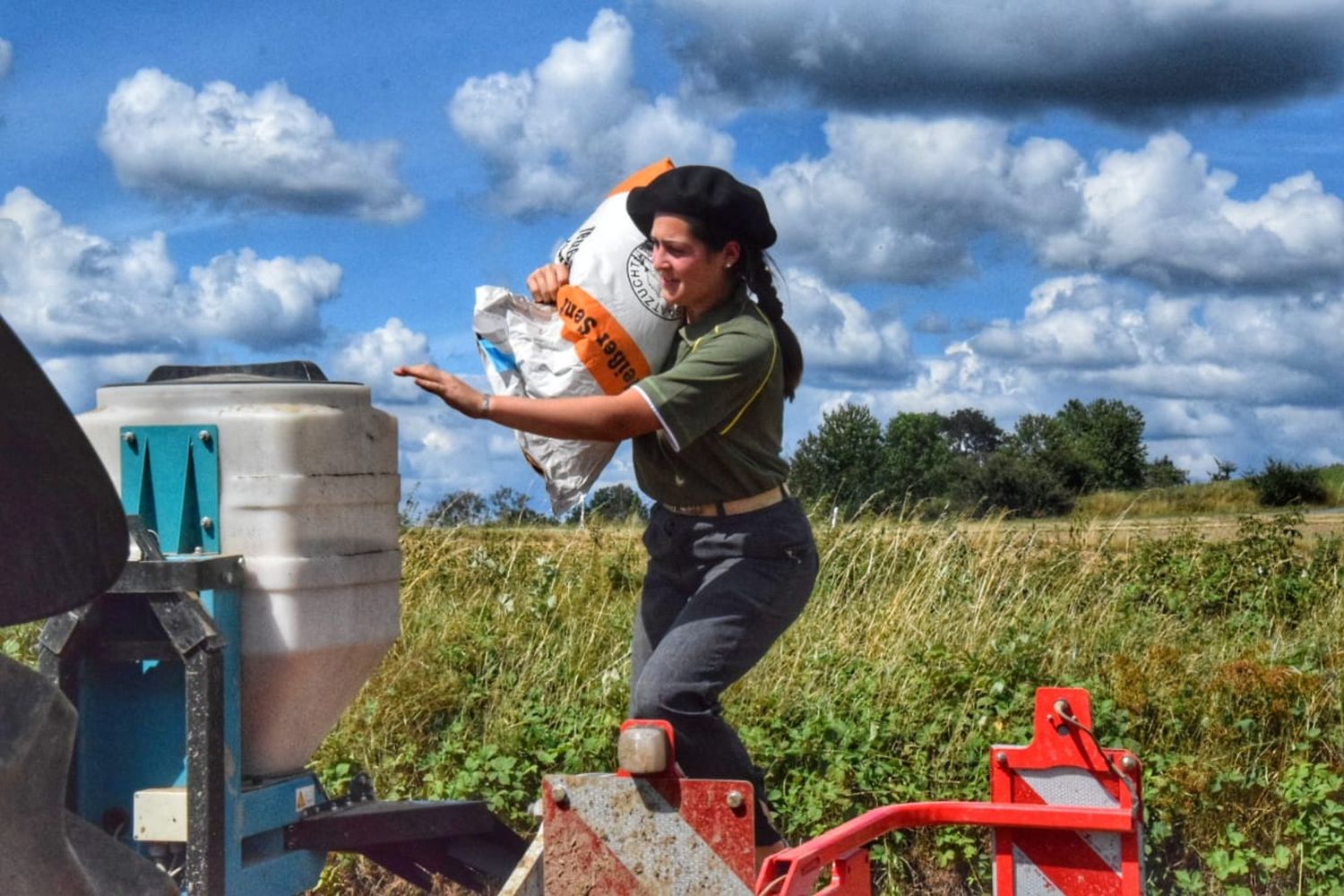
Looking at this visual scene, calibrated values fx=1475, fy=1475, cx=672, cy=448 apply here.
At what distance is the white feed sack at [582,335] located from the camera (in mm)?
4215

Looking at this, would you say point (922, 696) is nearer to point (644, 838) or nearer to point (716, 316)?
point (716, 316)

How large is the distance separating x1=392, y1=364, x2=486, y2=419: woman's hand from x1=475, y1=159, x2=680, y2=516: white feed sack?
1.78 ft

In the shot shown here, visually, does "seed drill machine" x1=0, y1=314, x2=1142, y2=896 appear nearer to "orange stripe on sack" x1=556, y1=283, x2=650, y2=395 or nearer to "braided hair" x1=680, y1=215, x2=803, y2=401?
"orange stripe on sack" x1=556, y1=283, x2=650, y2=395

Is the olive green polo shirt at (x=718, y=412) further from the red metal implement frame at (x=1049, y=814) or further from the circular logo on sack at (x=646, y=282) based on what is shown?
the red metal implement frame at (x=1049, y=814)

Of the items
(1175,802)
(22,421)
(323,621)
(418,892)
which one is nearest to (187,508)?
(323,621)

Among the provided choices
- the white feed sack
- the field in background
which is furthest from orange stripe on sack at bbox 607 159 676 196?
the field in background

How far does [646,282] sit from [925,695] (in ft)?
9.16

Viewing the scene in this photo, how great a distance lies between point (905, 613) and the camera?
299 inches

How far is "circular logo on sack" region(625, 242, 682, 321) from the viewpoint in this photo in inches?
167

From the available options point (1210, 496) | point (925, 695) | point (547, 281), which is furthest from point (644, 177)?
point (1210, 496)

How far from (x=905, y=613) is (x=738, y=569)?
369 centimetres

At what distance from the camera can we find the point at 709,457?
13.6ft

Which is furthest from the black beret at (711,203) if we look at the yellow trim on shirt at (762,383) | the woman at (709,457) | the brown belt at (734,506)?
the brown belt at (734,506)

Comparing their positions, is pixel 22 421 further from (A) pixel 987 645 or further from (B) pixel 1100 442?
(B) pixel 1100 442
